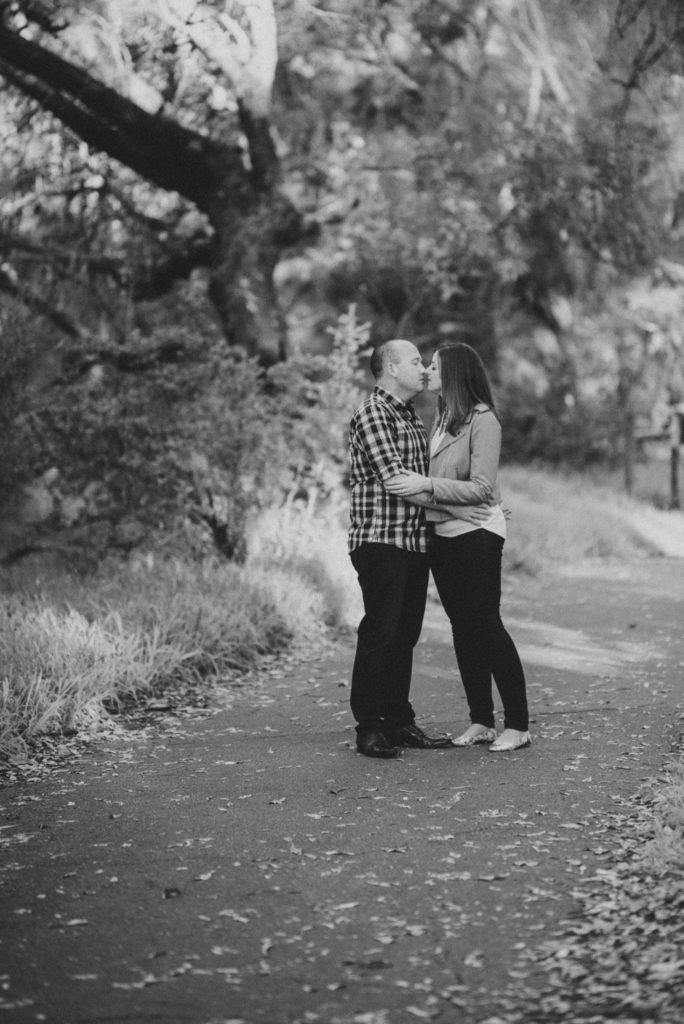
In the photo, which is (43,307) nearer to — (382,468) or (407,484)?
(382,468)

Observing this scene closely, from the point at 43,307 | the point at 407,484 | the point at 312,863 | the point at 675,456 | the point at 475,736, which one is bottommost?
the point at 312,863

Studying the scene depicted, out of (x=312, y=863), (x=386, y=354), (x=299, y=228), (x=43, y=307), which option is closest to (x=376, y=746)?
(x=312, y=863)

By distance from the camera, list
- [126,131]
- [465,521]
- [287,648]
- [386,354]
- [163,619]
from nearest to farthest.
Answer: [465,521] < [386,354] < [163,619] < [287,648] < [126,131]

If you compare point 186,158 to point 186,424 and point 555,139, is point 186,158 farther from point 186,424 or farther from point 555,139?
point 555,139

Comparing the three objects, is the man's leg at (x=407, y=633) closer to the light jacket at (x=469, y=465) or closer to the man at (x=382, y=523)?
the man at (x=382, y=523)

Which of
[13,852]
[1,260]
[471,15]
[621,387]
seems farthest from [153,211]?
[13,852]

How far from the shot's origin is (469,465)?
5.66m

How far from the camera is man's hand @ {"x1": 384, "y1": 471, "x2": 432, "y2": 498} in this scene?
555 cm

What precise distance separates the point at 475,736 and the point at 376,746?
500mm

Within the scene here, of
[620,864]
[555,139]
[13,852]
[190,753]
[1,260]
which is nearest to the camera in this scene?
[620,864]

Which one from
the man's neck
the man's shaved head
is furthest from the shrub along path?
the man's shaved head

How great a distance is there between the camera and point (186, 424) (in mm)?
10125

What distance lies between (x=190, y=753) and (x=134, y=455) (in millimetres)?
4660

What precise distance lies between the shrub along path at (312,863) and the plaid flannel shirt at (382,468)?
1.04m
